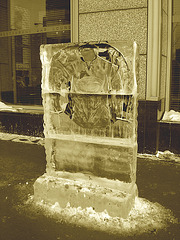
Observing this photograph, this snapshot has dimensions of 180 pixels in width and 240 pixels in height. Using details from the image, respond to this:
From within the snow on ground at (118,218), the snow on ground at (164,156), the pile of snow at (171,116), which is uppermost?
the pile of snow at (171,116)

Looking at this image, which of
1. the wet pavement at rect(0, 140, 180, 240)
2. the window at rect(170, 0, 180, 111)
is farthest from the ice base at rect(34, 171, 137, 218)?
the window at rect(170, 0, 180, 111)

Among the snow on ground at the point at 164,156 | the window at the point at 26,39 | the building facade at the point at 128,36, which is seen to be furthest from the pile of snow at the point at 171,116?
the window at the point at 26,39

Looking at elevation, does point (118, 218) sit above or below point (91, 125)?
below

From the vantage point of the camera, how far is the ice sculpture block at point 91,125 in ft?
9.48

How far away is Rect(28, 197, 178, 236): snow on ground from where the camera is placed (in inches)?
110

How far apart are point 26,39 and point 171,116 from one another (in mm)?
4125

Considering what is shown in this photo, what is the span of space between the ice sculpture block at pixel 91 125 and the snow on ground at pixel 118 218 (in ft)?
0.25

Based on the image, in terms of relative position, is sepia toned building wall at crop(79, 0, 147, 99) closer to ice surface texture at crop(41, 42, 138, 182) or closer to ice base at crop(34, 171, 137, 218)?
ice surface texture at crop(41, 42, 138, 182)

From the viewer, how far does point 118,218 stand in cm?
295

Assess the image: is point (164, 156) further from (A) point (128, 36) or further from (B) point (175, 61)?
(A) point (128, 36)

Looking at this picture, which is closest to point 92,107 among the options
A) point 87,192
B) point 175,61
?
point 87,192

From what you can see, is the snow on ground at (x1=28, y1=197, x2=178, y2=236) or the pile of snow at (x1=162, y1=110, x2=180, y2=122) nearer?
the snow on ground at (x1=28, y1=197, x2=178, y2=236)

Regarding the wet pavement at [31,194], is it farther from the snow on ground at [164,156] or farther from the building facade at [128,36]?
the building facade at [128,36]

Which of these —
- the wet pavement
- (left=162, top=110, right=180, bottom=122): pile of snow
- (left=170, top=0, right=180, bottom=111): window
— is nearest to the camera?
the wet pavement
